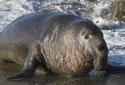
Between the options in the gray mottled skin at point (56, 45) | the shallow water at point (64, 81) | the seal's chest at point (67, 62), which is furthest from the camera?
the seal's chest at point (67, 62)

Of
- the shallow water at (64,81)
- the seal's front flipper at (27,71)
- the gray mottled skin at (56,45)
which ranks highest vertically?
the gray mottled skin at (56,45)

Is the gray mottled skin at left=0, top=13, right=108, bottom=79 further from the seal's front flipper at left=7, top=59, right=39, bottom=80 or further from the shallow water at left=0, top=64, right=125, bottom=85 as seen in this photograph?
the shallow water at left=0, top=64, right=125, bottom=85

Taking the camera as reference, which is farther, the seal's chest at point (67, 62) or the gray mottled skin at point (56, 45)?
the seal's chest at point (67, 62)

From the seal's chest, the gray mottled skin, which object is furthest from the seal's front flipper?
the seal's chest

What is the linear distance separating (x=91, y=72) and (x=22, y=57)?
3.81 ft

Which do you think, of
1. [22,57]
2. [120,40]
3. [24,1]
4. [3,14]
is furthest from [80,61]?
[24,1]

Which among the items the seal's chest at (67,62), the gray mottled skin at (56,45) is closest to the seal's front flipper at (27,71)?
the gray mottled skin at (56,45)

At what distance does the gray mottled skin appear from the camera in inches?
248

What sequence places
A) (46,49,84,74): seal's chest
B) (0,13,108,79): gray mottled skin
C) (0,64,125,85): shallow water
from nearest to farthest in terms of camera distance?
(0,13,108,79): gray mottled skin < (0,64,125,85): shallow water < (46,49,84,74): seal's chest

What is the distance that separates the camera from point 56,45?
22.4 ft

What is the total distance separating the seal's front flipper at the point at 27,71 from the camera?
6551 mm

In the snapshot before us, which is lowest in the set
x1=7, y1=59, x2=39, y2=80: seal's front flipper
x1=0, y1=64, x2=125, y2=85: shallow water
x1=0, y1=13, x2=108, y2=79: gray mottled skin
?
x1=0, y1=64, x2=125, y2=85: shallow water

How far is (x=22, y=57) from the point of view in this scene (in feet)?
24.3

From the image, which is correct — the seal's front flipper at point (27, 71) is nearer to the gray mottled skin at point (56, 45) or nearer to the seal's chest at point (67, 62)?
the gray mottled skin at point (56, 45)
